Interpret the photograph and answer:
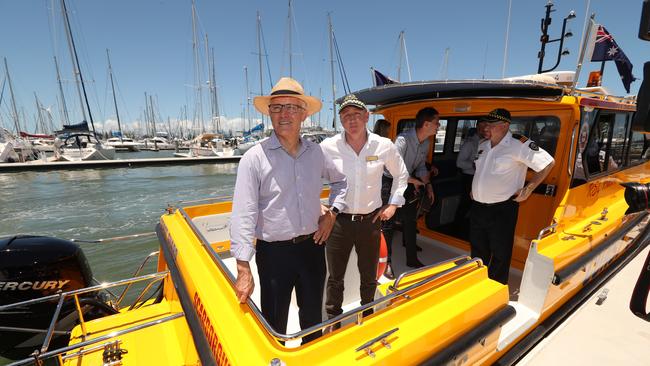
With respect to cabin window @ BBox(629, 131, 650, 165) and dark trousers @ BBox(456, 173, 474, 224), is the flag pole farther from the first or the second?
cabin window @ BBox(629, 131, 650, 165)

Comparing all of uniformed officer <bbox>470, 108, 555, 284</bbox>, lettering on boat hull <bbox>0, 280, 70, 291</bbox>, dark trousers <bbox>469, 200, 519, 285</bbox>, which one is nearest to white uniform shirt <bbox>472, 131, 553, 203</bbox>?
uniformed officer <bbox>470, 108, 555, 284</bbox>

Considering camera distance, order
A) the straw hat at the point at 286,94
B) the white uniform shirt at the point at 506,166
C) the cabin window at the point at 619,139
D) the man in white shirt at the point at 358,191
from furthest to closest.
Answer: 1. the cabin window at the point at 619,139
2. the white uniform shirt at the point at 506,166
3. the man in white shirt at the point at 358,191
4. the straw hat at the point at 286,94

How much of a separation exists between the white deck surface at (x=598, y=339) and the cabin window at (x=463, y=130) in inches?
85.5

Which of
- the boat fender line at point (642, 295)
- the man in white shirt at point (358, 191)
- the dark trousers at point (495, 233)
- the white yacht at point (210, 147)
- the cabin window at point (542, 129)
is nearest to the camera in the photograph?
the boat fender line at point (642, 295)

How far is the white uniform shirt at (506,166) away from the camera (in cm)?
235

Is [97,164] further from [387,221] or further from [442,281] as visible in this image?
[442,281]

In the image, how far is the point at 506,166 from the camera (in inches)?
95.3

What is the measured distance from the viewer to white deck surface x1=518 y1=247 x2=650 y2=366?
2.18 meters

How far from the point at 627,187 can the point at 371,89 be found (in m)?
2.02

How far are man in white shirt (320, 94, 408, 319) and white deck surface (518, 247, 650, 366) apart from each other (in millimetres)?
1398

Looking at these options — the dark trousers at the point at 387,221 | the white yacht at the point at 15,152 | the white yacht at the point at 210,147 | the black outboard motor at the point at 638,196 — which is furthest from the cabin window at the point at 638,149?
the white yacht at the point at 15,152

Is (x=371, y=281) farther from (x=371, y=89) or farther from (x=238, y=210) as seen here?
(x=371, y=89)

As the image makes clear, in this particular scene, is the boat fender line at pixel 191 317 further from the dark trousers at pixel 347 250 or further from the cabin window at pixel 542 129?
the cabin window at pixel 542 129

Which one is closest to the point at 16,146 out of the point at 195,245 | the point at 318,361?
the point at 195,245
